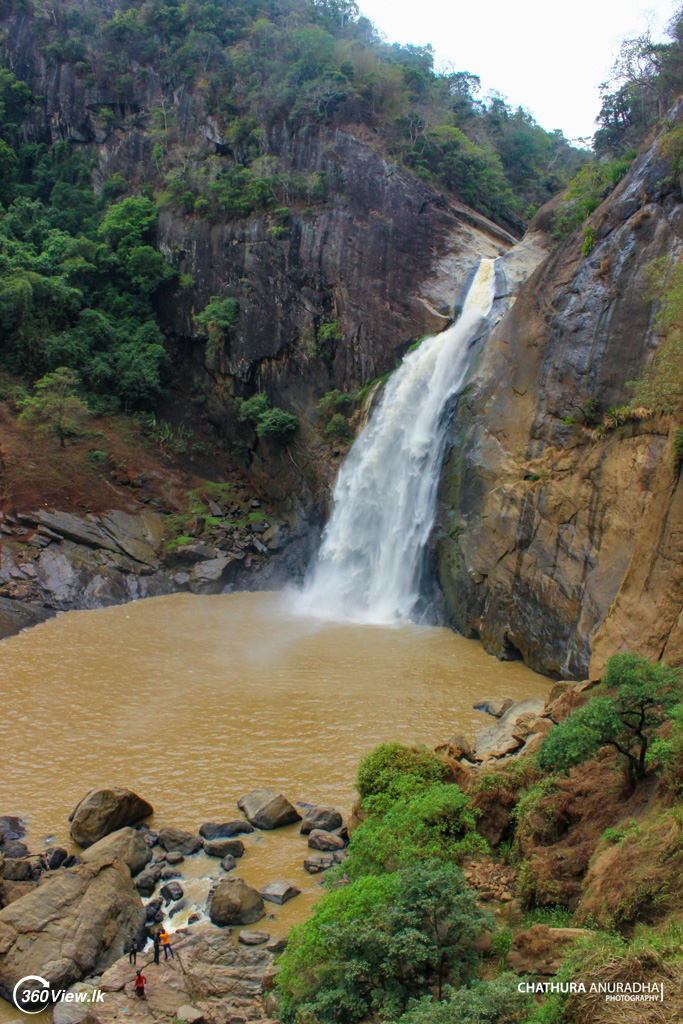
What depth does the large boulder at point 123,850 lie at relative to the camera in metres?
9.47

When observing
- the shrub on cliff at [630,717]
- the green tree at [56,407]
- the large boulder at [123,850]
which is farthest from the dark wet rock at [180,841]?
the green tree at [56,407]

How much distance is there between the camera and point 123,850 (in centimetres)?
966

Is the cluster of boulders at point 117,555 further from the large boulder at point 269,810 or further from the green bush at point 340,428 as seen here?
the large boulder at point 269,810

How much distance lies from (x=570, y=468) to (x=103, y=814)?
493 inches

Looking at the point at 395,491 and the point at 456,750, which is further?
the point at 395,491

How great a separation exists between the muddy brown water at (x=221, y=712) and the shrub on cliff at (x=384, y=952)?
225cm

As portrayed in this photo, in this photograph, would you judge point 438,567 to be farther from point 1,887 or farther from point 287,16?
point 287,16

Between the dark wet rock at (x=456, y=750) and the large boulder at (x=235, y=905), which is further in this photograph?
the dark wet rock at (x=456, y=750)

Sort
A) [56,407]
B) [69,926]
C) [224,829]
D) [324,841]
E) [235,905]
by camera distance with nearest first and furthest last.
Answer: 1. [69,926]
2. [235,905]
3. [324,841]
4. [224,829]
5. [56,407]

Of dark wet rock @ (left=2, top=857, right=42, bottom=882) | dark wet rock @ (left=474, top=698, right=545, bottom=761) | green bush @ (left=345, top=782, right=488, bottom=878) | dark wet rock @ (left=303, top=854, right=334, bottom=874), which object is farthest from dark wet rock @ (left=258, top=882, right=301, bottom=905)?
dark wet rock @ (left=474, top=698, right=545, bottom=761)

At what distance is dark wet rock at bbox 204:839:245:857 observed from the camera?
10031 millimetres

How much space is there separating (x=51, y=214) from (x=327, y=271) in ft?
58.5

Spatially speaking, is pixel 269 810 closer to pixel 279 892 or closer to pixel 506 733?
pixel 279 892

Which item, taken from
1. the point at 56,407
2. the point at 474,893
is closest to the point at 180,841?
the point at 474,893
